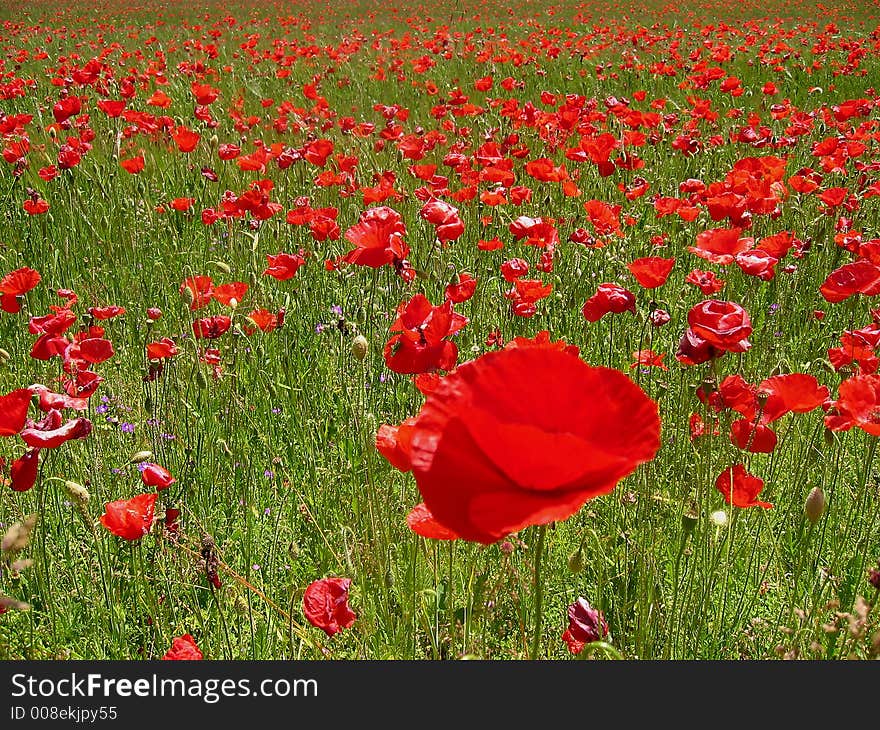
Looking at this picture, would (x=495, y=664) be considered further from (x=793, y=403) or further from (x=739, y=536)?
(x=739, y=536)

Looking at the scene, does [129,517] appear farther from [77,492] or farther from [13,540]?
[13,540]

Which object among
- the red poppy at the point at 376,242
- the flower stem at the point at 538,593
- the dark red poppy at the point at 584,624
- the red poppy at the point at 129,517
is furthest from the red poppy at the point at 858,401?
the red poppy at the point at 129,517

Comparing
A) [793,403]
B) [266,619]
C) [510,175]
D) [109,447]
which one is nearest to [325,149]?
[510,175]

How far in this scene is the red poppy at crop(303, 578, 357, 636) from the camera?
1.42m

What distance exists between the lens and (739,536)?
7.46 ft

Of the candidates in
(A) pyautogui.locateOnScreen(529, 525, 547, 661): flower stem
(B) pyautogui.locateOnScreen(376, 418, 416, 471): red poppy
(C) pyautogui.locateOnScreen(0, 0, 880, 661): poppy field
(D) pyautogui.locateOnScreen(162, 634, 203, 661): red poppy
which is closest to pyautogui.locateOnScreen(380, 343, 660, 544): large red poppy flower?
(C) pyautogui.locateOnScreen(0, 0, 880, 661): poppy field

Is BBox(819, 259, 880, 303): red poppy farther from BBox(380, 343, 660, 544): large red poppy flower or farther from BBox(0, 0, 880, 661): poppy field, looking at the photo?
BBox(380, 343, 660, 544): large red poppy flower

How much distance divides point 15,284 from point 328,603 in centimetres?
154

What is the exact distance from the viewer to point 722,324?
1.48m

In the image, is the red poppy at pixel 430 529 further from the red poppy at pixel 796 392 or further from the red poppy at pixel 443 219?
the red poppy at pixel 443 219

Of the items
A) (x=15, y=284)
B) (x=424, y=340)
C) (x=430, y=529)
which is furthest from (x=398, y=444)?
(x=15, y=284)

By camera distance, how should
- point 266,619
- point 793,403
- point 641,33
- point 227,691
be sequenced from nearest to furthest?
1. point 227,691
2. point 793,403
3. point 266,619
4. point 641,33

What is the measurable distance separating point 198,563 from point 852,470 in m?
2.00

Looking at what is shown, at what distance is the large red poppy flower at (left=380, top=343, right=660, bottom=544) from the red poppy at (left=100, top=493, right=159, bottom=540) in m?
0.85
